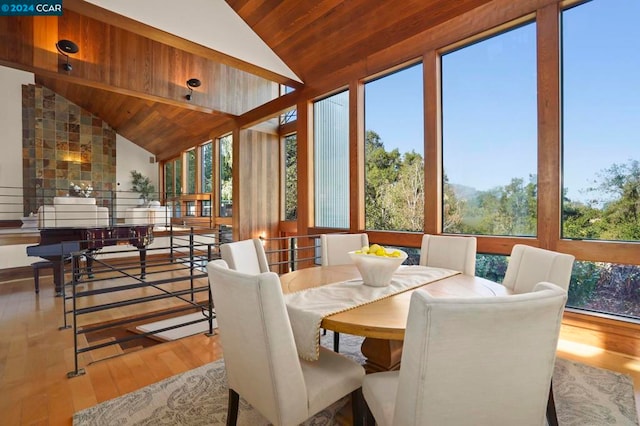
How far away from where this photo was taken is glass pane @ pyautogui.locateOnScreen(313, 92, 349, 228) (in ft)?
14.7

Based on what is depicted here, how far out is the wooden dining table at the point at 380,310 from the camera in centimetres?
123

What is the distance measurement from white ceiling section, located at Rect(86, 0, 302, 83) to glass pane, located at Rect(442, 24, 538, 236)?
8.02ft

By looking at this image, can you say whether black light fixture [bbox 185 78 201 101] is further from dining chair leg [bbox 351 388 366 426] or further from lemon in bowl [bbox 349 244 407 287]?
dining chair leg [bbox 351 388 366 426]

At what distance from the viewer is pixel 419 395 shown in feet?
2.86

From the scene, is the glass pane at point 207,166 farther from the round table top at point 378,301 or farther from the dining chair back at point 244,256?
the round table top at point 378,301

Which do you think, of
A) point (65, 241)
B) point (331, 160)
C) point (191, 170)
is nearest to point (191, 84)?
point (331, 160)

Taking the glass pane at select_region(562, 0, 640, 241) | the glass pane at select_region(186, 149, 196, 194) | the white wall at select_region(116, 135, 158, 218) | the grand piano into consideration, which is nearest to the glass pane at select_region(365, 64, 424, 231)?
the glass pane at select_region(562, 0, 640, 241)

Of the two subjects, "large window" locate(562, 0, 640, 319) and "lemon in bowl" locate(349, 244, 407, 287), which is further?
"large window" locate(562, 0, 640, 319)

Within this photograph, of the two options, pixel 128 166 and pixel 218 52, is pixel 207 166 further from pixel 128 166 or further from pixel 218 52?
pixel 218 52

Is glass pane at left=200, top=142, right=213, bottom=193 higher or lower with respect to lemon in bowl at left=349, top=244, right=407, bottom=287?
higher

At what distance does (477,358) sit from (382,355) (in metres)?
1.06

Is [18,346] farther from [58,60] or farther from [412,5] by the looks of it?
[412,5]

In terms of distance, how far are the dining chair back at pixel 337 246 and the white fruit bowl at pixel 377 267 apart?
1.06 meters

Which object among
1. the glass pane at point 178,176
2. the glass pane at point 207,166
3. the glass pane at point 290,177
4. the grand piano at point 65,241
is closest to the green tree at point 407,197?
the glass pane at point 290,177
